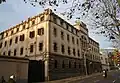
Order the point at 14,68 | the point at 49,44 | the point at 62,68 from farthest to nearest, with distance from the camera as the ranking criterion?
the point at 62,68, the point at 49,44, the point at 14,68

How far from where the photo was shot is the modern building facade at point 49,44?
31.4 meters

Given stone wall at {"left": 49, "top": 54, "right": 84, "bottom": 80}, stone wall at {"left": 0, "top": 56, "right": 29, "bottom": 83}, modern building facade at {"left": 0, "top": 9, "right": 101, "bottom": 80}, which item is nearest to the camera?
stone wall at {"left": 0, "top": 56, "right": 29, "bottom": 83}

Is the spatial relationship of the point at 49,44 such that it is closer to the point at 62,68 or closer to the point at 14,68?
the point at 62,68

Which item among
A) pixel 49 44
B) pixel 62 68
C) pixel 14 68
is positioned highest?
pixel 49 44

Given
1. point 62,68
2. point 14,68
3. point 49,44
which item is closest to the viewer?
point 14,68

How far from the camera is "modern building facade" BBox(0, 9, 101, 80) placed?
103 feet

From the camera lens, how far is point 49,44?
3128cm

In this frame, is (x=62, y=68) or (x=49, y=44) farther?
(x=62, y=68)

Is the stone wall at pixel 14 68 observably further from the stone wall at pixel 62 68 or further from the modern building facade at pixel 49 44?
the stone wall at pixel 62 68

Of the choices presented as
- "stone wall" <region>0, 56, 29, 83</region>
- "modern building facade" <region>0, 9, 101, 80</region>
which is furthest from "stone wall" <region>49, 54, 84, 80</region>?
"stone wall" <region>0, 56, 29, 83</region>

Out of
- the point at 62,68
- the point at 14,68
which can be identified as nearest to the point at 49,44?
the point at 62,68

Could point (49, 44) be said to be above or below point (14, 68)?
above

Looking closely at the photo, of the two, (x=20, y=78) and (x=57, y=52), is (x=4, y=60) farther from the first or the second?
(x=57, y=52)

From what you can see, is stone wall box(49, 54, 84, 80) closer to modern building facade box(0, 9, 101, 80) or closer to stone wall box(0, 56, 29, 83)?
modern building facade box(0, 9, 101, 80)
